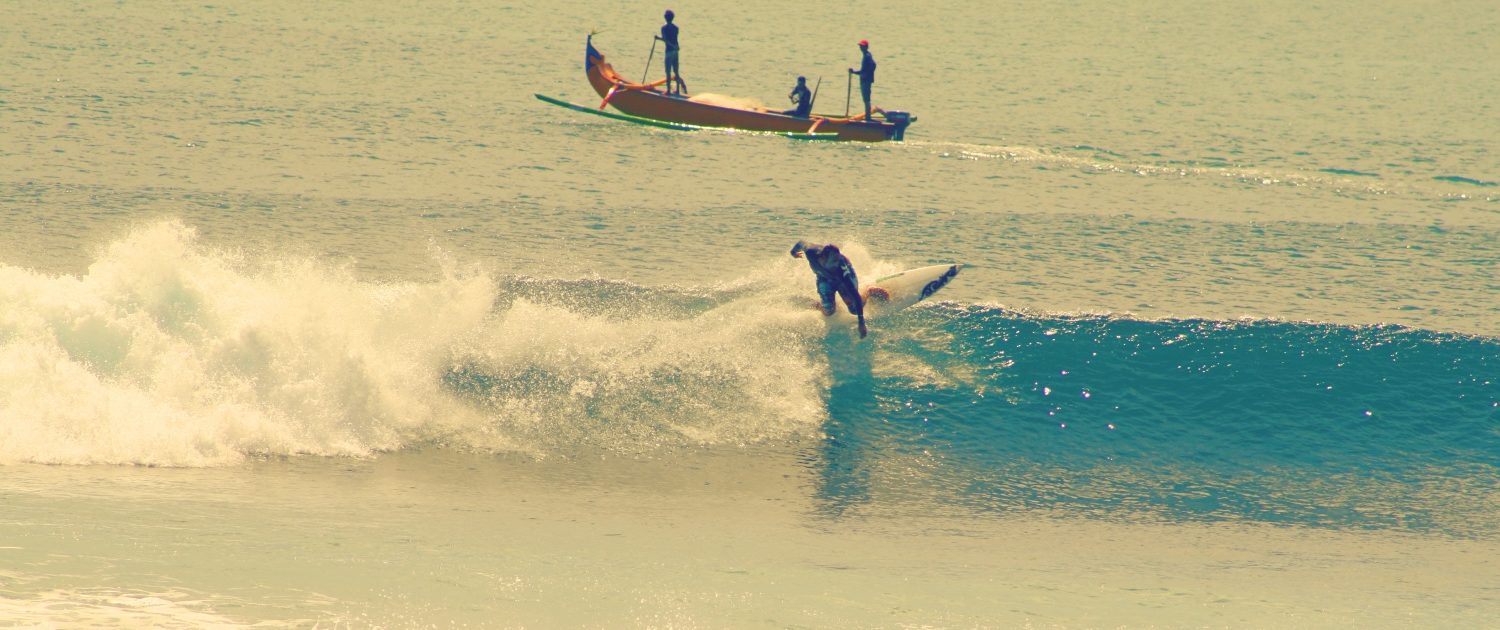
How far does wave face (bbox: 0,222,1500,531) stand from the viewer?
10.4m

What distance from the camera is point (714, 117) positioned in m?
23.1

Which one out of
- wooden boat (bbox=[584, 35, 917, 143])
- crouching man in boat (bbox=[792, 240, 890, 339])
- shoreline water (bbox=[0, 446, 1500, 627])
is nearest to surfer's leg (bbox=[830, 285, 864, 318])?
crouching man in boat (bbox=[792, 240, 890, 339])

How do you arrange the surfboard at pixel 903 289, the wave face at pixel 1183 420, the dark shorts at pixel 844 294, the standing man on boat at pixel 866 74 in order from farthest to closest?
1. the standing man on boat at pixel 866 74
2. the surfboard at pixel 903 289
3. the dark shorts at pixel 844 294
4. the wave face at pixel 1183 420

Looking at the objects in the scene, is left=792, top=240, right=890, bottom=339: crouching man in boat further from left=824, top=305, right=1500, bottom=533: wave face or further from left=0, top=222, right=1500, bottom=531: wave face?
left=824, top=305, right=1500, bottom=533: wave face

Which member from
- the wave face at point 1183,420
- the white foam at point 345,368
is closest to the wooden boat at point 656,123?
the wave face at point 1183,420

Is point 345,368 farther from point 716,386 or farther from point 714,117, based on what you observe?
point 714,117

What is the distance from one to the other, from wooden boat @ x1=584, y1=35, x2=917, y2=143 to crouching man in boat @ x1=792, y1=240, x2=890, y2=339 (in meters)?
10.8

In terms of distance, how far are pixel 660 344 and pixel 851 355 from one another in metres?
1.79

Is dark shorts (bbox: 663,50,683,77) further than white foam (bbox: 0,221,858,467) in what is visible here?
Yes

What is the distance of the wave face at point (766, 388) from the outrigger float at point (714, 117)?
10.00 m

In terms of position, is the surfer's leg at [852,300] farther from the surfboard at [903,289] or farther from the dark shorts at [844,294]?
the surfboard at [903,289]

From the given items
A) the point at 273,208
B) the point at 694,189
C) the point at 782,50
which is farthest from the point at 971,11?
the point at 273,208

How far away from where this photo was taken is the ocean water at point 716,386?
27.2ft

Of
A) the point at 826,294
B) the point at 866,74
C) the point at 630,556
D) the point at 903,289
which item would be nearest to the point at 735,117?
the point at 866,74
